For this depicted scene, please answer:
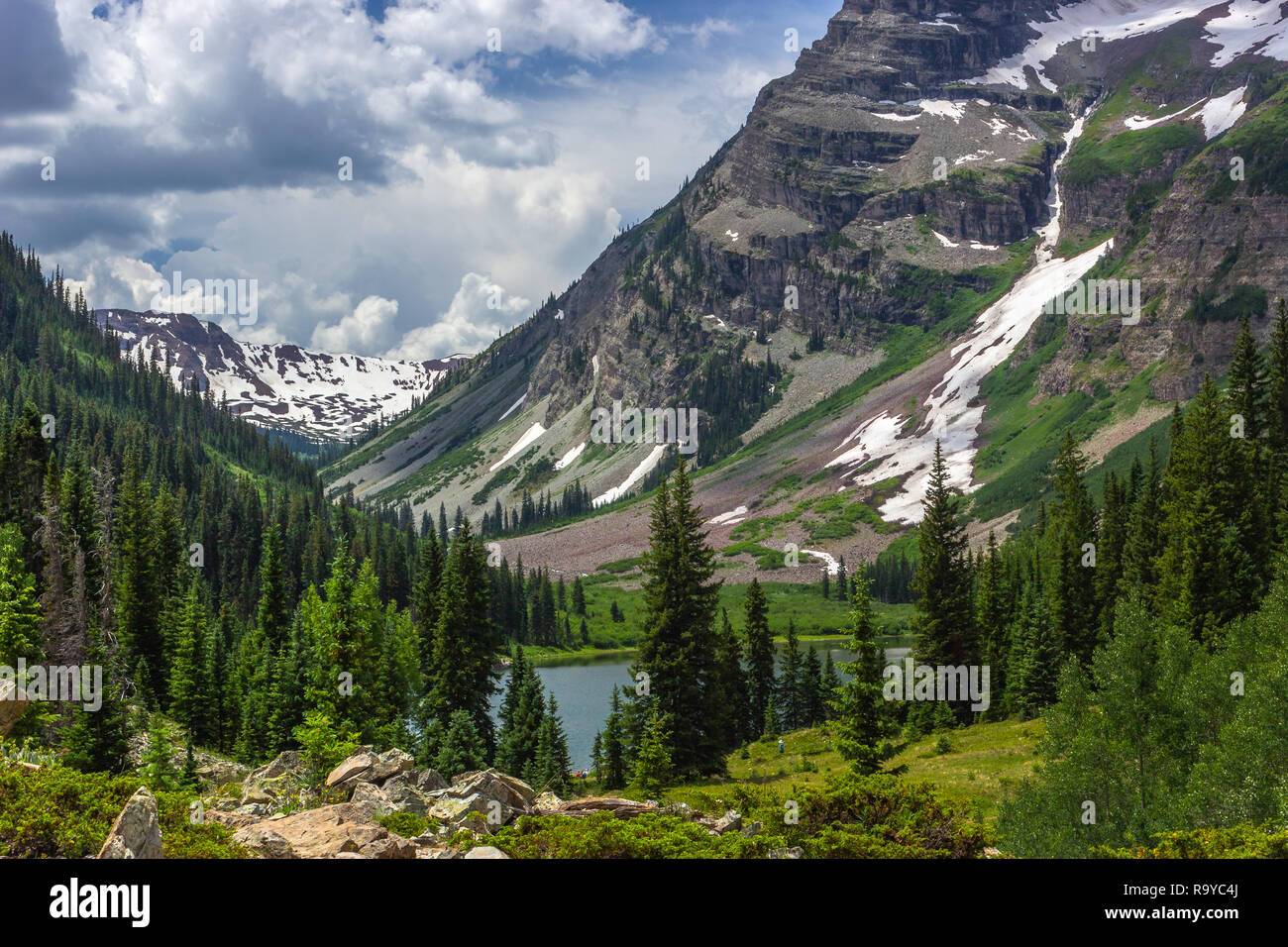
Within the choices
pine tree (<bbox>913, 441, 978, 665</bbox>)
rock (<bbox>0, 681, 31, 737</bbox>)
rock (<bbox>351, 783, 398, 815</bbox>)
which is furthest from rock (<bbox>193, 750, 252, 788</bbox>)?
pine tree (<bbox>913, 441, 978, 665</bbox>)

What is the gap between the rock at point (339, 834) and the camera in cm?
2100

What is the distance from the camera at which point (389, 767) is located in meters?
34.2

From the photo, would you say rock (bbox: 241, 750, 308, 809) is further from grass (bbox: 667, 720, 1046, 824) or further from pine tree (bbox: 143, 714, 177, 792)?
grass (bbox: 667, 720, 1046, 824)

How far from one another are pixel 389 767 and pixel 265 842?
12.0 metres

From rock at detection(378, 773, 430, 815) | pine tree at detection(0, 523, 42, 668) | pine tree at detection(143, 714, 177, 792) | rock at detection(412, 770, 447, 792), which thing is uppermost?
pine tree at detection(0, 523, 42, 668)

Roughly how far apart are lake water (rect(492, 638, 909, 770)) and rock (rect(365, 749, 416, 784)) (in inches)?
1511

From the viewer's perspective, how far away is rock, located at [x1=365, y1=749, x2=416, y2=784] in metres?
33.7

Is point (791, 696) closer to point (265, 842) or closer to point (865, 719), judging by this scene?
point (865, 719)

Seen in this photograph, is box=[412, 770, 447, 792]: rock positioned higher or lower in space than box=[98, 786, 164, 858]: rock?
lower

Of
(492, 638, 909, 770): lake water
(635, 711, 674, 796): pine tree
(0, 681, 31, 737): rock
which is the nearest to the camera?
(0, 681, 31, 737): rock

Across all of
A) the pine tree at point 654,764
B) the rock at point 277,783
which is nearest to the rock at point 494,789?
the rock at point 277,783
